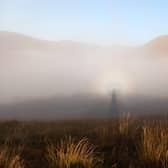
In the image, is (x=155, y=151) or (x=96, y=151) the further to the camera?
(x=96, y=151)

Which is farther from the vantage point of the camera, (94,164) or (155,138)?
(155,138)

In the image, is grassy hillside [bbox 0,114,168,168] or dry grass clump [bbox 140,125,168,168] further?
dry grass clump [bbox 140,125,168,168]

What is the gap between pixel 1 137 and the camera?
1384 cm

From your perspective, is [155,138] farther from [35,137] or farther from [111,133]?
[35,137]

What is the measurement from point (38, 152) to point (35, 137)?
99.3 inches

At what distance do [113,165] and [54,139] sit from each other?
396 cm

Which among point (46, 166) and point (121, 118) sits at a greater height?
point (121, 118)

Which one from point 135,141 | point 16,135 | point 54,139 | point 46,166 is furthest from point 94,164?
point 16,135

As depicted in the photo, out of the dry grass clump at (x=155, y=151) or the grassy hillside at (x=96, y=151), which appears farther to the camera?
the dry grass clump at (x=155, y=151)

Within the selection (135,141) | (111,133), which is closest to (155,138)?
(135,141)

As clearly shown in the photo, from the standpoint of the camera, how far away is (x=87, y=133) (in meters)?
13.9

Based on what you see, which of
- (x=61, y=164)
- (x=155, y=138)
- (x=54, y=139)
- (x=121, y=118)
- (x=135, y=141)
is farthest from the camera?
(x=121, y=118)

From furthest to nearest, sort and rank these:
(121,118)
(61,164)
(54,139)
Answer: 1. (121,118)
2. (54,139)
3. (61,164)

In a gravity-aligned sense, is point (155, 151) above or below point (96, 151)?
above
